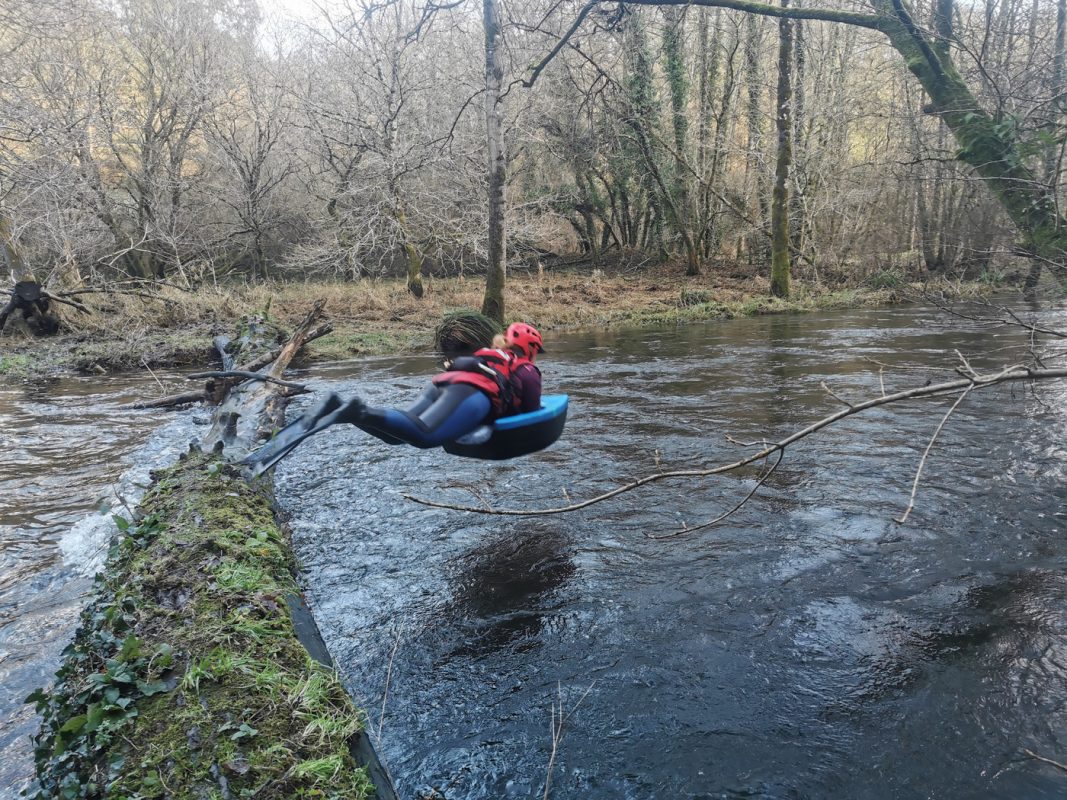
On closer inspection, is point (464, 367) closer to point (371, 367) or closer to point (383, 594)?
point (383, 594)

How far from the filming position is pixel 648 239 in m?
28.5

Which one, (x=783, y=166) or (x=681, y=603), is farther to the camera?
(x=783, y=166)

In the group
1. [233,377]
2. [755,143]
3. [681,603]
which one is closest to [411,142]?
[755,143]

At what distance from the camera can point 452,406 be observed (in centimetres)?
464

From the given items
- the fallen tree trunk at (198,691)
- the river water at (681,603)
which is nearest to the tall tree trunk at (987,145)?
the river water at (681,603)

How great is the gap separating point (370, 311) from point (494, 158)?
246 inches

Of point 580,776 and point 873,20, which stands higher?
point 873,20

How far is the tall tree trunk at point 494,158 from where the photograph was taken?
13.8 meters

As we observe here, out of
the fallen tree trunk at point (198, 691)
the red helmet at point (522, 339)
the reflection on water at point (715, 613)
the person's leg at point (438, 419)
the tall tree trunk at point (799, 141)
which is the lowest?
the reflection on water at point (715, 613)

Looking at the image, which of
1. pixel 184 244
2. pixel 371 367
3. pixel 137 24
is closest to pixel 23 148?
pixel 184 244

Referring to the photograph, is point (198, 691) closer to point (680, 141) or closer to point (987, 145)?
point (987, 145)

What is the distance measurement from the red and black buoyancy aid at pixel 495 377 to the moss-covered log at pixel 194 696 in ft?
5.73

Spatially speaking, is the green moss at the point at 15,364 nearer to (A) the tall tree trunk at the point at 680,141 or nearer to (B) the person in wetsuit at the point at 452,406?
(B) the person in wetsuit at the point at 452,406

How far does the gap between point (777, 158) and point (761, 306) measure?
12.9ft
